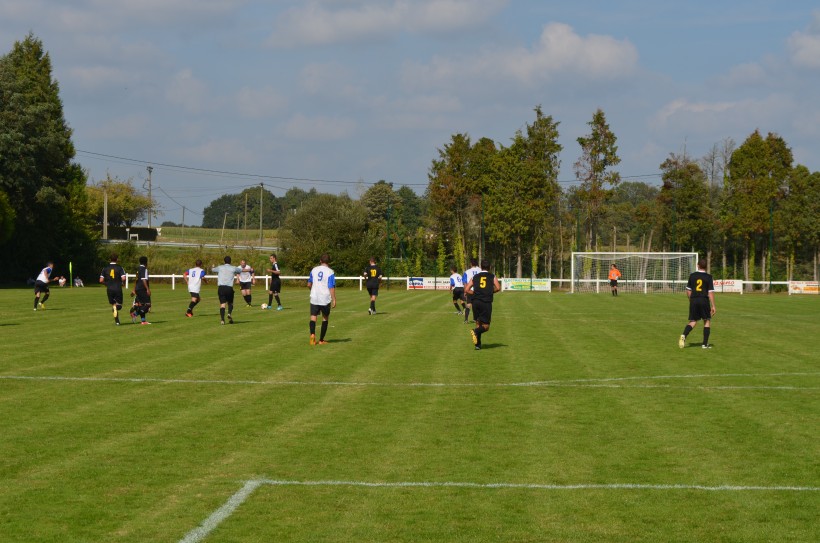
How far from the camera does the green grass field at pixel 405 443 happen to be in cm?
676

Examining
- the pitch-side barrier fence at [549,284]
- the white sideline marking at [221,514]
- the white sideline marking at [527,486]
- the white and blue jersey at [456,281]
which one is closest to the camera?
the white sideline marking at [221,514]

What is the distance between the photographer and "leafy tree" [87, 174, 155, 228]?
387ft

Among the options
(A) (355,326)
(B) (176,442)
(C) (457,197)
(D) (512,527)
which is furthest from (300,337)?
(C) (457,197)

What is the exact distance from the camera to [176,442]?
9.53m

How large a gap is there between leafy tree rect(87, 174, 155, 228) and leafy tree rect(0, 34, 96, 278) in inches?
1530

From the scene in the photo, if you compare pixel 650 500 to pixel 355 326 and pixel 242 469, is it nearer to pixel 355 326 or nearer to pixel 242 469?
pixel 242 469

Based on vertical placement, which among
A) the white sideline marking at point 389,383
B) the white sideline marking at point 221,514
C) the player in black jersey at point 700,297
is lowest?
the white sideline marking at point 221,514

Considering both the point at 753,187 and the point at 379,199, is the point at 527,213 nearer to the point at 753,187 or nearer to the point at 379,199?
the point at 753,187

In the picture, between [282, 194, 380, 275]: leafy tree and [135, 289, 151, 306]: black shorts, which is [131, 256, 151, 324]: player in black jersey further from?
[282, 194, 380, 275]: leafy tree

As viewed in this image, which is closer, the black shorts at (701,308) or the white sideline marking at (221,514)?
the white sideline marking at (221,514)

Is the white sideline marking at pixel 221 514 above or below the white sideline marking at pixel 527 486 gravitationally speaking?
below

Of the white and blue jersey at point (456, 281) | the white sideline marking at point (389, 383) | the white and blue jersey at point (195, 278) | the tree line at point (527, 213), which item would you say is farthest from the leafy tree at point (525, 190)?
the white sideline marking at point (389, 383)

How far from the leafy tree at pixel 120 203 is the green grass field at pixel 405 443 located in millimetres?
103591

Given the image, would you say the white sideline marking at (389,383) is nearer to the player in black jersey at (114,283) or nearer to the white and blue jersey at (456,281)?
the player in black jersey at (114,283)
